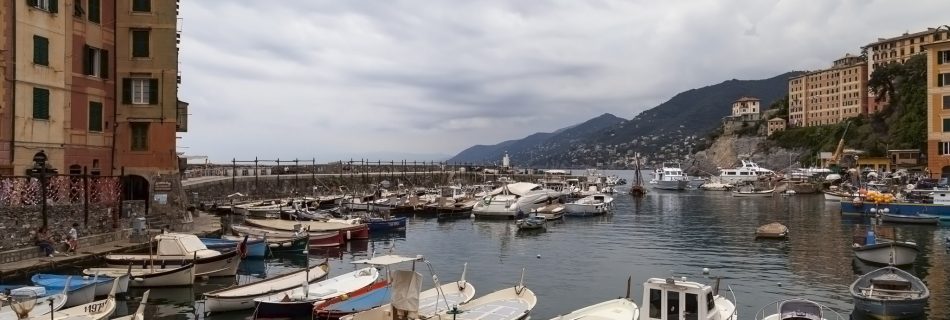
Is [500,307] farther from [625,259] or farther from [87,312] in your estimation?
[625,259]

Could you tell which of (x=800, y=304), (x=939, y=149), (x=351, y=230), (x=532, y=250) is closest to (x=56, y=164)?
(x=351, y=230)

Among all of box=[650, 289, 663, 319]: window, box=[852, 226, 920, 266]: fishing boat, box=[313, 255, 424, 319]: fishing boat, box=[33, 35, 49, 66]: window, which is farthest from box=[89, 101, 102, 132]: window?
box=[852, 226, 920, 266]: fishing boat

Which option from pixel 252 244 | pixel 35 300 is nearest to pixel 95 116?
pixel 252 244

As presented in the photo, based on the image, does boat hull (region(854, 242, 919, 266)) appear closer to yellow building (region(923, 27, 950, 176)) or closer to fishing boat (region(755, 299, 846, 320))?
fishing boat (region(755, 299, 846, 320))

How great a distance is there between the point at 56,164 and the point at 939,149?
313 feet

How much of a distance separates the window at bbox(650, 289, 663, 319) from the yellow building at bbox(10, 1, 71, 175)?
34971 millimetres

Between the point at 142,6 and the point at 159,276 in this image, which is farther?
the point at 142,6

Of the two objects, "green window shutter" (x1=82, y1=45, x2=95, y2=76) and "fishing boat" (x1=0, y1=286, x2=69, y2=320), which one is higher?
"green window shutter" (x1=82, y1=45, x2=95, y2=76)

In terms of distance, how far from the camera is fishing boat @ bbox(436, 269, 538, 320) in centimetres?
2214

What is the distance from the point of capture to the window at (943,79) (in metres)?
83.4

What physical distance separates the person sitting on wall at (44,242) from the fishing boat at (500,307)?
20.8 m

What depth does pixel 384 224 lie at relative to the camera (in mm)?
56406

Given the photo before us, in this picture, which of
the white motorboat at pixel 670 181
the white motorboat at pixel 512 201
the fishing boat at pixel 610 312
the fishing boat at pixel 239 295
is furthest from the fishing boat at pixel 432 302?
the white motorboat at pixel 670 181

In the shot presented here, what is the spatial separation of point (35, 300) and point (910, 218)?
2538 inches
